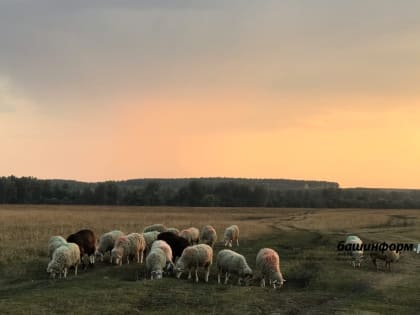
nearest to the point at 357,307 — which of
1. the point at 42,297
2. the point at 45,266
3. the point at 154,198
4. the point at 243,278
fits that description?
the point at 243,278

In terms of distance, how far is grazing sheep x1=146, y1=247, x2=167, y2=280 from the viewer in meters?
20.5

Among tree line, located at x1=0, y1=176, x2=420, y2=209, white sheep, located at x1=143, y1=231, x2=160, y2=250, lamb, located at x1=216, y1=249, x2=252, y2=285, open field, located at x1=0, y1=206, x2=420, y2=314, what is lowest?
open field, located at x1=0, y1=206, x2=420, y2=314

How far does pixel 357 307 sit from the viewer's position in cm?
1603

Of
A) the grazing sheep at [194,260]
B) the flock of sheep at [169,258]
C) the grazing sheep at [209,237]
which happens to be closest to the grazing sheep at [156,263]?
the flock of sheep at [169,258]

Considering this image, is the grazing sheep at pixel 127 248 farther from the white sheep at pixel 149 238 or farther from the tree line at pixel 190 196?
the tree line at pixel 190 196

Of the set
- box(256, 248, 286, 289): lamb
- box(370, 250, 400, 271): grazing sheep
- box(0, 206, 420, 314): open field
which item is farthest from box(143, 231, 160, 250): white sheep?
box(370, 250, 400, 271): grazing sheep

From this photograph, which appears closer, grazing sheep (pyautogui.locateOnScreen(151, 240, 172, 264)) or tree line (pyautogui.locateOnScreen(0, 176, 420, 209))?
grazing sheep (pyautogui.locateOnScreen(151, 240, 172, 264))

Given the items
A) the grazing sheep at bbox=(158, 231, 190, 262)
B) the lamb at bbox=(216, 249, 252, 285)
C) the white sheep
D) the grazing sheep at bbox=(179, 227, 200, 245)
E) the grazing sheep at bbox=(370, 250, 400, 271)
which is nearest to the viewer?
the lamb at bbox=(216, 249, 252, 285)

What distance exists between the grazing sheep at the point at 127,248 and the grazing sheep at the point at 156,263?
109 inches

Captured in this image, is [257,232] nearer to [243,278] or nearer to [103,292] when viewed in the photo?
[243,278]

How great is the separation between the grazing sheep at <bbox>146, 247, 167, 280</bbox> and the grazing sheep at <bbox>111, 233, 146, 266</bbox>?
2.76 meters

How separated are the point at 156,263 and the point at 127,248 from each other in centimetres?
355

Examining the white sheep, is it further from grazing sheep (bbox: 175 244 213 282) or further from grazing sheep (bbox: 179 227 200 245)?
grazing sheep (bbox: 175 244 213 282)

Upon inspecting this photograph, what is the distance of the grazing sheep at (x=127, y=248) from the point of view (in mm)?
23594
